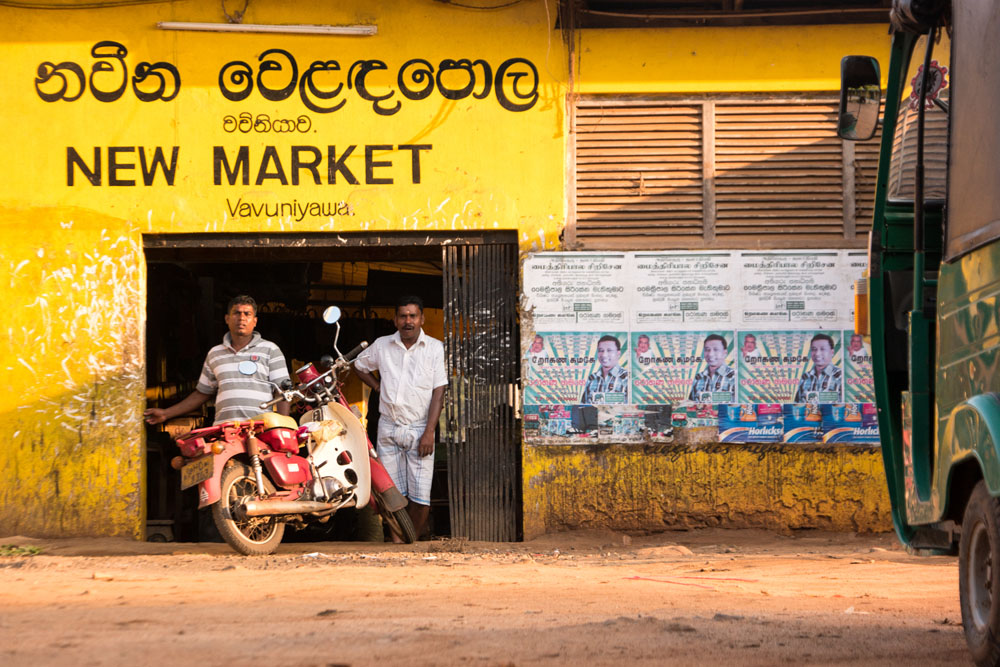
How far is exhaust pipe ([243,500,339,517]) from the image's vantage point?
25.0 feet

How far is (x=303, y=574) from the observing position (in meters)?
6.64

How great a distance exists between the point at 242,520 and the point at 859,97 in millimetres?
4749

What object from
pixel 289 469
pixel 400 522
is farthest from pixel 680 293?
pixel 289 469

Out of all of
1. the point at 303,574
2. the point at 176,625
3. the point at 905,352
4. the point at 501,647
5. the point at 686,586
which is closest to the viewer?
the point at 501,647

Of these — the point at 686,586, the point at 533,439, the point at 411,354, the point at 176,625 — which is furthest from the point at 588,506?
the point at 176,625

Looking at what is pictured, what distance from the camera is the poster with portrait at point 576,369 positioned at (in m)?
8.92

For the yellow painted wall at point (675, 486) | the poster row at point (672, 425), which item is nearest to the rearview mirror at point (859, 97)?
the poster row at point (672, 425)

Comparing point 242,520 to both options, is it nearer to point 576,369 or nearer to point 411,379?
point 411,379

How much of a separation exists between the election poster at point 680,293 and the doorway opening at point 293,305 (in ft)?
3.18

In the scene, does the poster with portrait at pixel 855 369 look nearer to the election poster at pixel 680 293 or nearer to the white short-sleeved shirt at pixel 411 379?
the election poster at pixel 680 293

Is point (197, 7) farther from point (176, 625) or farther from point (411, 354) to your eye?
point (176, 625)

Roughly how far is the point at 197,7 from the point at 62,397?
121 inches

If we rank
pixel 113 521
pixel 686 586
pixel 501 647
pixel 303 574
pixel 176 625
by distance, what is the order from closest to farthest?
pixel 501 647
pixel 176 625
pixel 686 586
pixel 303 574
pixel 113 521

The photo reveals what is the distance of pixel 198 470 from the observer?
24.8 feet
